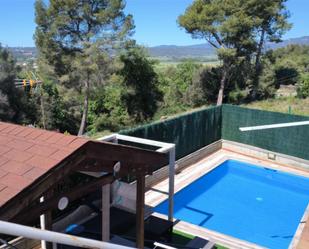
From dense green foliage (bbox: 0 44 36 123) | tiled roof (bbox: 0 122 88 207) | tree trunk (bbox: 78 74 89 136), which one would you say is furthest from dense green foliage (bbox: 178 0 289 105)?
tiled roof (bbox: 0 122 88 207)

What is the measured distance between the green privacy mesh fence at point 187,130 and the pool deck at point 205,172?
2.27 feet

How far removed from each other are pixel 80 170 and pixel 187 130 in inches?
387

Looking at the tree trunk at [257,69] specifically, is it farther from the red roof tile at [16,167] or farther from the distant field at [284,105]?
the red roof tile at [16,167]

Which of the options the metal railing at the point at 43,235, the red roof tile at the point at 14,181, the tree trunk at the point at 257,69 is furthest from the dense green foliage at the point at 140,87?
the metal railing at the point at 43,235

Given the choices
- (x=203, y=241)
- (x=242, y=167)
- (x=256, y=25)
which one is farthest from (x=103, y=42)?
(x=203, y=241)

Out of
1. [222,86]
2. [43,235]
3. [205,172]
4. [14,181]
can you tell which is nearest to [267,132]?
[205,172]

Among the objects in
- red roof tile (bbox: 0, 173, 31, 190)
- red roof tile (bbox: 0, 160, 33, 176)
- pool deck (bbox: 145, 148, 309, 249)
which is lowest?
pool deck (bbox: 145, 148, 309, 249)

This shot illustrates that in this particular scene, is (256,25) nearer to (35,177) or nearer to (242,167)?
(242,167)

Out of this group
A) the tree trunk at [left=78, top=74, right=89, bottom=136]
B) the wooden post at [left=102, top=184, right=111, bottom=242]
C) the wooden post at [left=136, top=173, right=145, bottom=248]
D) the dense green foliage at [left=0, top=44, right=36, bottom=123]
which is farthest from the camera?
the tree trunk at [left=78, top=74, right=89, bottom=136]

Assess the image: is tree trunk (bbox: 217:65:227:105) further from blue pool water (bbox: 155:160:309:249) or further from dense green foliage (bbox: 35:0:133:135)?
blue pool water (bbox: 155:160:309:249)

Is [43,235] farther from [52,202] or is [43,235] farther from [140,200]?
[140,200]

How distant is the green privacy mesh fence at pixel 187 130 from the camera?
36.2ft

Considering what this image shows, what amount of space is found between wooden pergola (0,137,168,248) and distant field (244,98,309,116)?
16.1m

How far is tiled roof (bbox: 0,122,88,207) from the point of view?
2.53 meters
